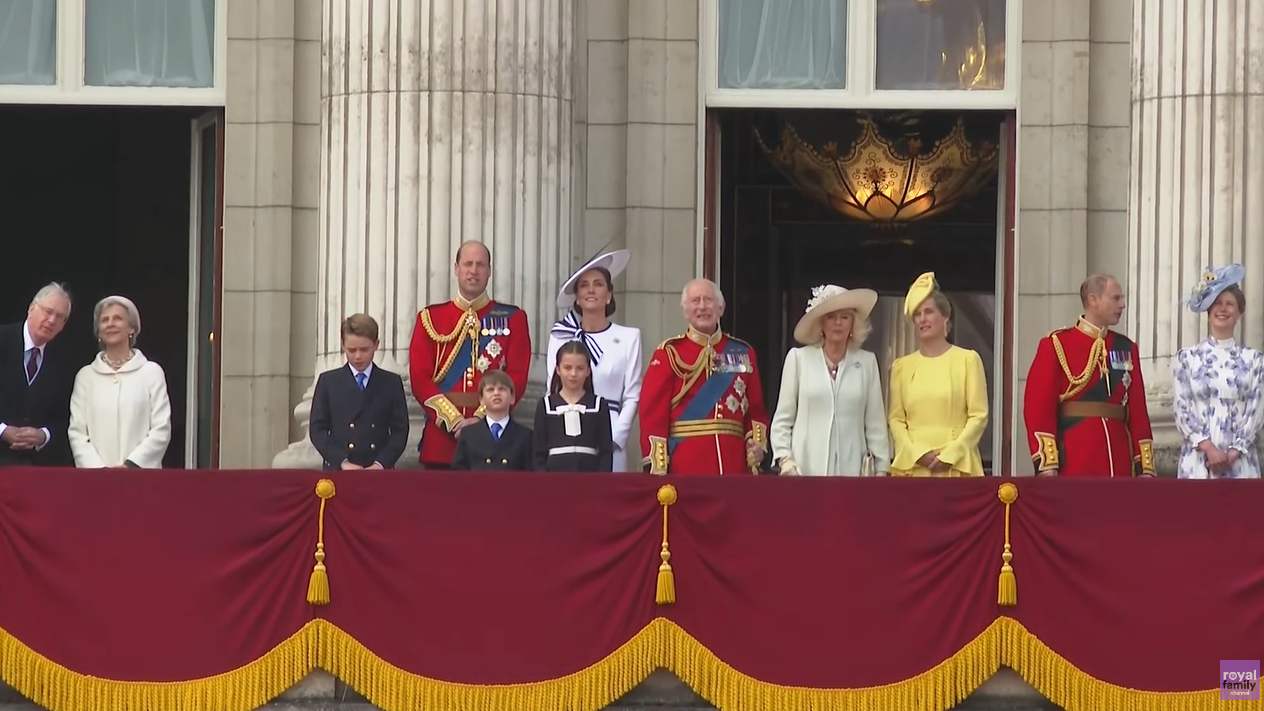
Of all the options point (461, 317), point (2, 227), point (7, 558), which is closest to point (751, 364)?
point (461, 317)

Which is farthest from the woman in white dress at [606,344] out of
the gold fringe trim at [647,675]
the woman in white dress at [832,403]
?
the gold fringe trim at [647,675]

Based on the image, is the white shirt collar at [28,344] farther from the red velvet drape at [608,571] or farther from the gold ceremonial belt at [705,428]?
the gold ceremonial belt at [705,428]

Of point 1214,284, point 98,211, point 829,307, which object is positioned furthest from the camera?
point 98,211

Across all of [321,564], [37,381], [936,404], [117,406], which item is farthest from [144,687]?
[936,404]

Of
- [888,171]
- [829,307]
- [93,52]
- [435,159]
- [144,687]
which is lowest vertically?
[144,687]

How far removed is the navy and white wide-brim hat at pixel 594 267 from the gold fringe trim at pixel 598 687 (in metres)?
2.53

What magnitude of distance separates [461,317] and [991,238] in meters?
9.00

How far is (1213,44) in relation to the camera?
16.1m

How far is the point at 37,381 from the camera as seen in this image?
14.7 metres

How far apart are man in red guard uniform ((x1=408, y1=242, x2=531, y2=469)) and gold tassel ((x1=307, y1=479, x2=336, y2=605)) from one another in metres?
1.50

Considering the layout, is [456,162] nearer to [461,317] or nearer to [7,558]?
[461,317]

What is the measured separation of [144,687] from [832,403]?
3.89m

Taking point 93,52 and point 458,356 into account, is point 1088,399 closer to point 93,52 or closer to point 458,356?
point 458,356

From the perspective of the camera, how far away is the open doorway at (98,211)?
2417 cm
